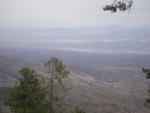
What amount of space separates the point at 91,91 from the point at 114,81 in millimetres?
46935

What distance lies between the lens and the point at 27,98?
48.6 feet

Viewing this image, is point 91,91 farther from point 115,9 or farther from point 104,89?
point 115,9

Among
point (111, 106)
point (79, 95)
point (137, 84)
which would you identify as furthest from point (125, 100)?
point (137, 84)

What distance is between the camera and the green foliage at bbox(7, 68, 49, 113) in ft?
49.0

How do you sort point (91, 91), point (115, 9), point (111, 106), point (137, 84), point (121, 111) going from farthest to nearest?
1. point (137, 84)
2. point (91, 91)
3. point (111, 106)
4. point (121, 111)
5. point (115, 9)

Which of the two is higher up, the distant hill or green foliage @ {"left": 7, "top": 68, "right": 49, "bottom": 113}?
green foliage @ {"left": 7, "top": 68, "right": 49, "bottom": 113}

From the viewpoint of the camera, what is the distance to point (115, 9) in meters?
10.4

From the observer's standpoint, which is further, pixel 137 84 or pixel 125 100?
pixel 137 84

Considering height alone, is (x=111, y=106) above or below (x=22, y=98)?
below

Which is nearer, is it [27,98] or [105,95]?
[27,98]

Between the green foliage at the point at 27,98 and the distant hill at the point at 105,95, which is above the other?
the green foliage at the point at 27,98

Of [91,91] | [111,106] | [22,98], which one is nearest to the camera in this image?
[22,98]

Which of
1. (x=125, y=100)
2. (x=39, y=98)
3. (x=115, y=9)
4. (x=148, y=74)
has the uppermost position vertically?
(x=115, y=9)

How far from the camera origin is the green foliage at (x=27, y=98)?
1492cm
